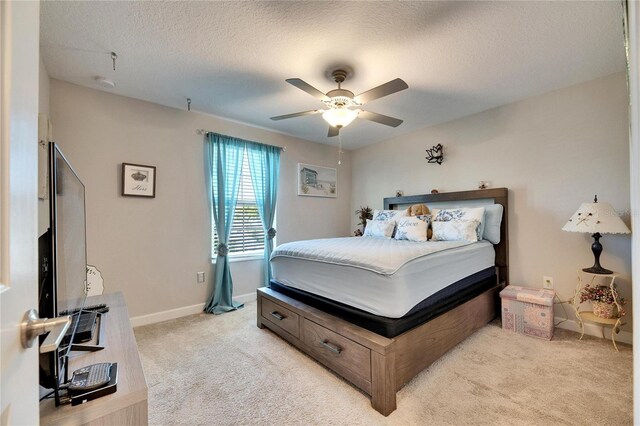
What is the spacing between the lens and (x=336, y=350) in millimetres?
1863

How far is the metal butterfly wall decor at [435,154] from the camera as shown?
366 cm

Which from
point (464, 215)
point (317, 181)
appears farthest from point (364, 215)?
point (464, 215)

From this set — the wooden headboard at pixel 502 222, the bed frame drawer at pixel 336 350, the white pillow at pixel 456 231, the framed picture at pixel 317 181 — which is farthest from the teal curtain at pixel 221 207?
the wooden headboard at pixel 502 222

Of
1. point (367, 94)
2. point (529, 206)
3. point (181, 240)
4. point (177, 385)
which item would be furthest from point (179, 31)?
point (529, 206)

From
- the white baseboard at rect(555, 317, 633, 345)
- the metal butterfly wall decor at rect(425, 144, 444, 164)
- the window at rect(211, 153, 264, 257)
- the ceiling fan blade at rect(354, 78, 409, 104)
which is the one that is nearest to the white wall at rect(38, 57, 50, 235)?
the window at rect(211, 153, 264, 257)

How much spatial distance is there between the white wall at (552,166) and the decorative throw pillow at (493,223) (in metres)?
0.20

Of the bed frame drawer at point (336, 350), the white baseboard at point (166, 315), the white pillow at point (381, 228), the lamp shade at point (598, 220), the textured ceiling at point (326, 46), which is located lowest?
the white baseboard at point (166, 315)

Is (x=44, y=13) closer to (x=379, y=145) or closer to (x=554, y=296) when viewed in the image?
(x=379, y=145)

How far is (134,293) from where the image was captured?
9.37 feet

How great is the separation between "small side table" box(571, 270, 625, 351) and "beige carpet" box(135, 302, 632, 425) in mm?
155

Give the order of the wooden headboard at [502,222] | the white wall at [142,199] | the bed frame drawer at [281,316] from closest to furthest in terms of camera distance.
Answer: the bed frame drawer at [281,316], the white wall at [142,199], the wooden headboard at [502,222]

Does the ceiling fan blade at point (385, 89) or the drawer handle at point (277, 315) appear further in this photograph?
the drawer handle at point (277, 315)

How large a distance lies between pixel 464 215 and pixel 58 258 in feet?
11.0

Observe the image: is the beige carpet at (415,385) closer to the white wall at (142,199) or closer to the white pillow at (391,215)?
the white wall at (142,199)
